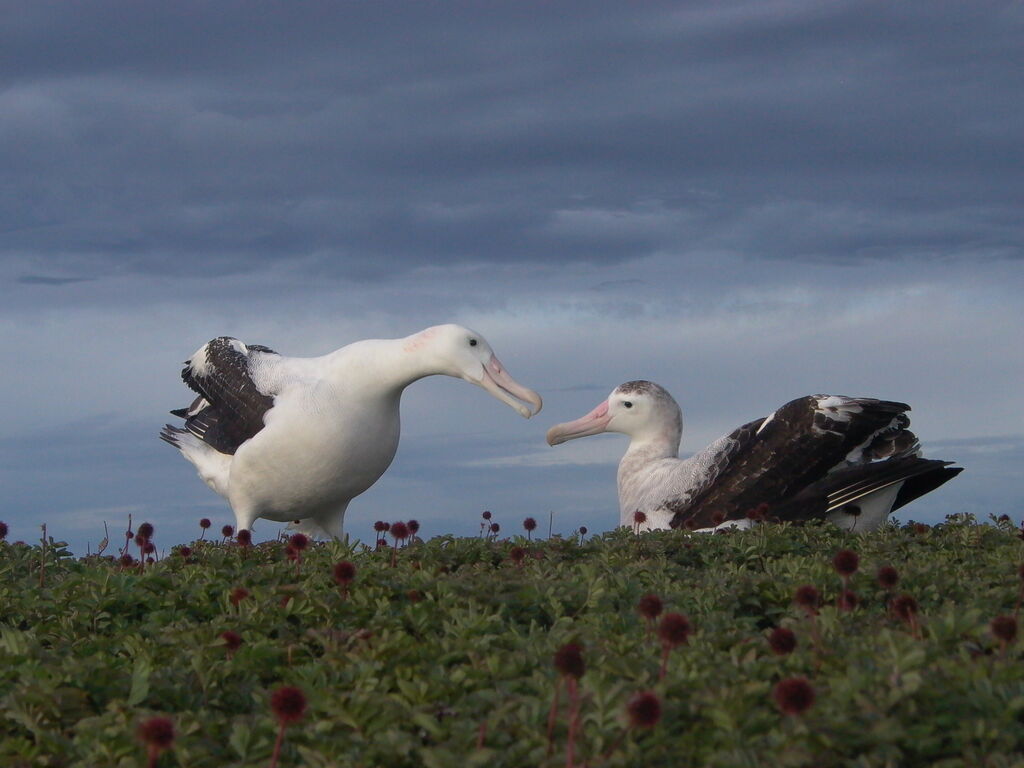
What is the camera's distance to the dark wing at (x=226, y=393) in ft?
40.6

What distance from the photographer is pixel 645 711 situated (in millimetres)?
3453

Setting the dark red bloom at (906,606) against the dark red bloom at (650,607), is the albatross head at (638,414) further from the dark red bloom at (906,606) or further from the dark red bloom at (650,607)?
the dark red bloom at (650,607)

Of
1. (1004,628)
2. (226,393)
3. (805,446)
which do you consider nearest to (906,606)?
(1004,628)

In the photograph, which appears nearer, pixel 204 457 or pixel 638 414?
pixel 204 457

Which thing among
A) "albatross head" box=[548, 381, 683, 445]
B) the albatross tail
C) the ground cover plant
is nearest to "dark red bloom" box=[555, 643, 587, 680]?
the ground cover plant

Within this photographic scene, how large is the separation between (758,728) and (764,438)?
8.29 metres

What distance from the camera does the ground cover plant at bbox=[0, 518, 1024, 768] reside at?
3695mm

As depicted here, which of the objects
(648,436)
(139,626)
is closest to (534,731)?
(139,626)

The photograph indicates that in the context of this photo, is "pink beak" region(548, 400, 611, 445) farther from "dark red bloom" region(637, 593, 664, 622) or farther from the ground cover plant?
"dark red bloom" region(637, 593, 664, 622)

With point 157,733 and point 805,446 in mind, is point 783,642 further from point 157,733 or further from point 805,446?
point 805,446

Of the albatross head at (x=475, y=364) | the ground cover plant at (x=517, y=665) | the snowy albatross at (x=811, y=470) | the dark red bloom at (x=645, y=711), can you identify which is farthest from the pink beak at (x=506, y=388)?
the dark red bloom at (x=645, y=711)

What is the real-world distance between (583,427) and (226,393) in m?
3.93

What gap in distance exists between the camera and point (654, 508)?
501 inches

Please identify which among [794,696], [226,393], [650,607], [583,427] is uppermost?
[226,393]
